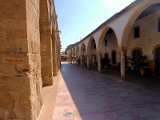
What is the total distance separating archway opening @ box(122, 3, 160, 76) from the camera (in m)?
13.0

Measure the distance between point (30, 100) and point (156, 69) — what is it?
11677 millimetres

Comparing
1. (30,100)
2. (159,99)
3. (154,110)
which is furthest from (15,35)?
(159,99)

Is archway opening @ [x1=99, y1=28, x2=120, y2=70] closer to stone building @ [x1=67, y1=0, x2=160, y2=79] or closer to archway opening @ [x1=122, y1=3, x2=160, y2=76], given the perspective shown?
stone building @ [x1=67, y1=0, x2=160, y2=79]

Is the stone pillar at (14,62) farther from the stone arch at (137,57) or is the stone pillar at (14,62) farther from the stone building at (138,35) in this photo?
the stone arch at (137,57)

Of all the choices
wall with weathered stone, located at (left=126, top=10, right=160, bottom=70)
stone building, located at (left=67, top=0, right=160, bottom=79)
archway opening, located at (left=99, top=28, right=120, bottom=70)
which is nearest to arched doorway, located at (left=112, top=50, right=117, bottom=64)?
archway opening, located at (left=99, top=28, right=120, bottom=70)

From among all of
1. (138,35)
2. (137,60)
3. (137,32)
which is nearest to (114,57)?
(137,60)

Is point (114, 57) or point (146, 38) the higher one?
point (146, 38)

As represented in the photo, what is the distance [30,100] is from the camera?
366 cm

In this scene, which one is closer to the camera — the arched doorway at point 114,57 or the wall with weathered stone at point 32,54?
the wall with weathered stone at point 32,54

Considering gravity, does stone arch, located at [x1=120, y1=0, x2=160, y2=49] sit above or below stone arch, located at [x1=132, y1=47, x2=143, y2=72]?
above

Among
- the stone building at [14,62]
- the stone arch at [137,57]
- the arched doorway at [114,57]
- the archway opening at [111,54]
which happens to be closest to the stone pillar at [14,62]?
the stone building at [14,62]

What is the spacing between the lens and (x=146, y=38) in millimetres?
14422

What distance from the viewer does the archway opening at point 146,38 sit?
1304 centimetres

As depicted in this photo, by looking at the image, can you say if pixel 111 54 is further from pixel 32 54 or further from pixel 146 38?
pixel 32 54
